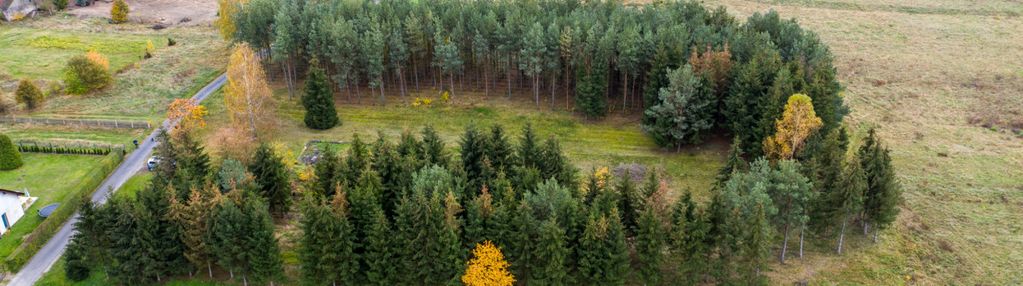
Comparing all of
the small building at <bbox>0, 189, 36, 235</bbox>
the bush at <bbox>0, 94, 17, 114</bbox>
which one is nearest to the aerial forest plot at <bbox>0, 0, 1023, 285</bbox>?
the small building at <bbox>0, 189, 36, 235</bbox>

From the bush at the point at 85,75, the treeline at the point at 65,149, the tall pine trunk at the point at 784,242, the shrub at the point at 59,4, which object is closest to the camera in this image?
the tall pine trunk at the point at 784,242

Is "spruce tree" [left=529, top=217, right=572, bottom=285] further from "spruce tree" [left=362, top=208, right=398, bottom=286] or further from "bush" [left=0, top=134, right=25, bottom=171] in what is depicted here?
"bush" [left=0, top=134, right=25, bottom=171]

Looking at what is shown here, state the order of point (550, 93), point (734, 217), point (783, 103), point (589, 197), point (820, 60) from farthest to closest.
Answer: point (550, 93) → point (820, 60) → point (783, 103) → point (589, 197) → point (734, 217)

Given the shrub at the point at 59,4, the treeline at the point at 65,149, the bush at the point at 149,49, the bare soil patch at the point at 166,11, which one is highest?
the shrub at the point at 59,4

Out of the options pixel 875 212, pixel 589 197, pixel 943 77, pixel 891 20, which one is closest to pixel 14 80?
pixel 589 197

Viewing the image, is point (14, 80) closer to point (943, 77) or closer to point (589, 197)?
point (589, 197)

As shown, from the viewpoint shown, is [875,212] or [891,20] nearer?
[875,212]

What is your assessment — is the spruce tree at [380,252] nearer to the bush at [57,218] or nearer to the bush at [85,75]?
the bush at [57,218]

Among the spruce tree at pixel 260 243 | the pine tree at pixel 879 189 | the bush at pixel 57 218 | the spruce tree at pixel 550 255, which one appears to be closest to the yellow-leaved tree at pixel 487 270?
the spruce tree at pixel 550 255
